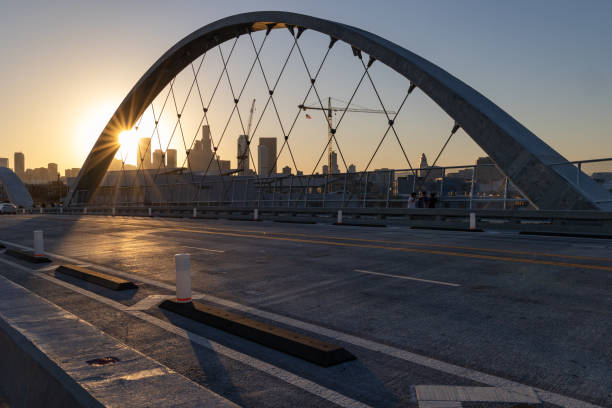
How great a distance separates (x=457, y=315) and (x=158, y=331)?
11.6 feet

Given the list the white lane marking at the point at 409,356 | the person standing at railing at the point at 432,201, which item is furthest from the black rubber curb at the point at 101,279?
the person standing at railing at the point at 432,201

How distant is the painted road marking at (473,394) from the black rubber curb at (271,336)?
871 millimetres

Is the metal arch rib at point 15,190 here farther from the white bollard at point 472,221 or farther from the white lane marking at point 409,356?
the white lane marking at point 409,356

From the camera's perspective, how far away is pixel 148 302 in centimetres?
706

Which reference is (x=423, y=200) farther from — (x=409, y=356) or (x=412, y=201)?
(x=409, y=356)

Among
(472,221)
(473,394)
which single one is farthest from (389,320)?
(472,221)

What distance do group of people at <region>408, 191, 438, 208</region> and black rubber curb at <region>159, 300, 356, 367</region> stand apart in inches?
745

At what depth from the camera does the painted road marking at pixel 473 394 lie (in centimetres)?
343

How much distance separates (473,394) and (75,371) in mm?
3028

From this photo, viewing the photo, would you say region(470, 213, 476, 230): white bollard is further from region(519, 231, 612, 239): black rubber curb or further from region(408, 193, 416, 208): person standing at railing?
region(408, 193, 416, 208): person standing at railing

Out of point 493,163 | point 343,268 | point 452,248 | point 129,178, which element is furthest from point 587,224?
point 129,178

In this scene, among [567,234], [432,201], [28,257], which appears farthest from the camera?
[432,201]

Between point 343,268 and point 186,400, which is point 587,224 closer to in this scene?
point 343,268

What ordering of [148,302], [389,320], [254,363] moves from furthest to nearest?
[148,302], [389,320], [254,363]
